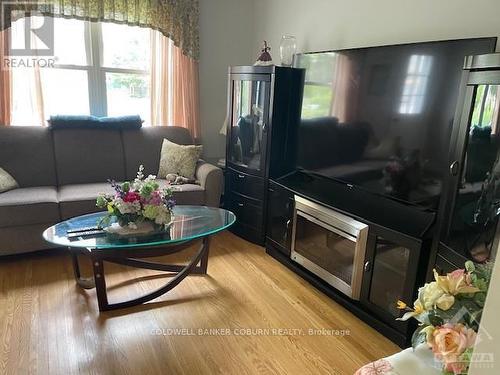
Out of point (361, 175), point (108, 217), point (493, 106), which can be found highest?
point (493, 106)

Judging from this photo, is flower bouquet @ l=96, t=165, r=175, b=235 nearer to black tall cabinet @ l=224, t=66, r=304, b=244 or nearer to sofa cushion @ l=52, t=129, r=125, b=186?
black tall cabinet @ l=224, t=66, r=304, b=244

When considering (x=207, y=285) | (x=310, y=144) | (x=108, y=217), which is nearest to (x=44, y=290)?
(x=108, y=217)

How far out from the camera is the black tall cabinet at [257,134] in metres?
3.00

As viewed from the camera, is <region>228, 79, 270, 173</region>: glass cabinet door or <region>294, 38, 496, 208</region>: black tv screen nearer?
<region>294, 38, 496, 208</region>: black tv screen

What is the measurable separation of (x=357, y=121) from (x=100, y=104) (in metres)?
2.54

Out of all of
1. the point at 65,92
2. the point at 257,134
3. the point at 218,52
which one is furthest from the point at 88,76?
the point at 257,134

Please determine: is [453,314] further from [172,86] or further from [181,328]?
[172,86]

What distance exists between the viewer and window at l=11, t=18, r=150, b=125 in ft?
10.7

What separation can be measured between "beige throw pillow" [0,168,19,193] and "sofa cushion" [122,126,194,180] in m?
0.94

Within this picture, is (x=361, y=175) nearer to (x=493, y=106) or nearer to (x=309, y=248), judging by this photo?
(x=309, y=248)

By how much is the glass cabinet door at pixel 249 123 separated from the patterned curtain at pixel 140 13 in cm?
84

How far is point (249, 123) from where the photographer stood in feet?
10.6

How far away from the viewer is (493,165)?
1.49 m
